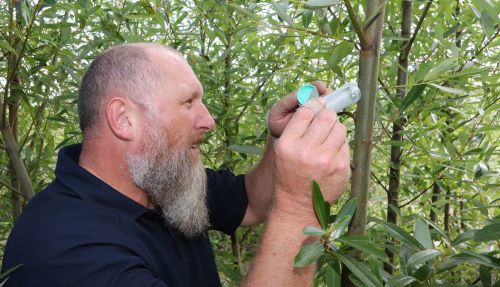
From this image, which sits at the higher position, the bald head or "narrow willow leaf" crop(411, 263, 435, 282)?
the bald head

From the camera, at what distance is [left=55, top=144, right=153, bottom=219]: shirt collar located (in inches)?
53.7

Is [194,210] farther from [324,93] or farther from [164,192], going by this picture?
[324,93]

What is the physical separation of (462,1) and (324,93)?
1014mm

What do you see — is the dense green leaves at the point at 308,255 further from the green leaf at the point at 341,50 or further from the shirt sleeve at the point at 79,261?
the green leaf at the point at 341,50

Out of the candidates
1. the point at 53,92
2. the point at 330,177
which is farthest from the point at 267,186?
the point at 53,92

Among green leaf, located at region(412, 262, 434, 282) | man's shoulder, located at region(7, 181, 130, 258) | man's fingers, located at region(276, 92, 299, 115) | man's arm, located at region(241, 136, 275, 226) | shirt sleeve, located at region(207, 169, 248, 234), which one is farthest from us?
shirt sleeve, located at region(207, 169, 248, 234)

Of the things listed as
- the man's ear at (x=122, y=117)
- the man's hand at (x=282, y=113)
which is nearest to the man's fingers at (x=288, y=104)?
the man's hand at (x=282, y=113)

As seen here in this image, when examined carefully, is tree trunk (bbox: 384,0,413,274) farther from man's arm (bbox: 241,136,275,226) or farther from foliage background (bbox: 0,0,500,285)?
man's arm (bbox: 241,136,275,226)

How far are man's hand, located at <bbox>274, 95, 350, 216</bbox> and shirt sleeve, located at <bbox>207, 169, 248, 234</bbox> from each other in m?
0.73

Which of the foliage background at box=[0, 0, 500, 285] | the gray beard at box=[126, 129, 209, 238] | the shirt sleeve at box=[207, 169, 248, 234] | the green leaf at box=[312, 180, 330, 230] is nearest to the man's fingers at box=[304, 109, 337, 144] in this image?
the green leaf at box=[312, 180, 330, 230]

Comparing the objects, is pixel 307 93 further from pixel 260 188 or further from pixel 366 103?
pixel 260 188

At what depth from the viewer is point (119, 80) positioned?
1.47m

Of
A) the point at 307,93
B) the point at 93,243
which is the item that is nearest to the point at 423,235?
the point at 307,93

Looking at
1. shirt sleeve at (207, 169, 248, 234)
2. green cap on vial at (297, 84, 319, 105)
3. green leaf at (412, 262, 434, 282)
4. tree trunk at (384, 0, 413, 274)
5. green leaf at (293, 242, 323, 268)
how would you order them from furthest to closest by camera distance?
shirt sleeve at (207, 169, 248, 234), tree trunk at (384, 0, 413, 274), green cap on vial at (297, 84, 319, 105), green leaf at (412, 262, 434, 282), green leaf at (293, 242, 323, 268)
